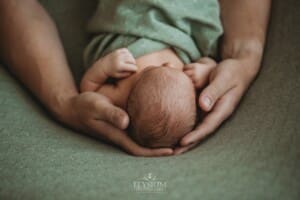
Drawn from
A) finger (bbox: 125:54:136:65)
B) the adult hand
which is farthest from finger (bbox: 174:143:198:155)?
finger (bbox: 125:54:136:65)

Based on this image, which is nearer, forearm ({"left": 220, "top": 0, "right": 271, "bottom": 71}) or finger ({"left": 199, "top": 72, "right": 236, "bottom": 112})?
finger ({"left": 199, "top": 72, "right": 236, "bottom": 112})

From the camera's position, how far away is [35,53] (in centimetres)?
107

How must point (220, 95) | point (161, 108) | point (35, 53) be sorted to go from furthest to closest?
point (35, 53) → point (220, 95) → point (161, 108)

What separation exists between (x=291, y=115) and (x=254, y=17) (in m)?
0.34

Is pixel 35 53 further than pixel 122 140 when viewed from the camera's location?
Yes

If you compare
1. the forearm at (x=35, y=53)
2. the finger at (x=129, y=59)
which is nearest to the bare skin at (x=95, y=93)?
the forearm at (x=35, y=53)

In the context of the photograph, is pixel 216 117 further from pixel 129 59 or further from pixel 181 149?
pixel 129 59

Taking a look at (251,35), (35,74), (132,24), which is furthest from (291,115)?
(35,74)

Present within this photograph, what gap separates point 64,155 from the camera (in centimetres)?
86

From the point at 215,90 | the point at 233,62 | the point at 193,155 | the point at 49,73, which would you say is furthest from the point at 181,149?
the point at 49,73

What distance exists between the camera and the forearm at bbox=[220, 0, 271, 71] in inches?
42.0

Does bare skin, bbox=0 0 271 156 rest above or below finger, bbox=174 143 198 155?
above

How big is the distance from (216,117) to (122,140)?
0.21m

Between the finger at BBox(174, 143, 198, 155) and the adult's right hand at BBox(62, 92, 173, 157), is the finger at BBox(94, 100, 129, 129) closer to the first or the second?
the adult's right hand at BBox(62, 92, 173, 157)
